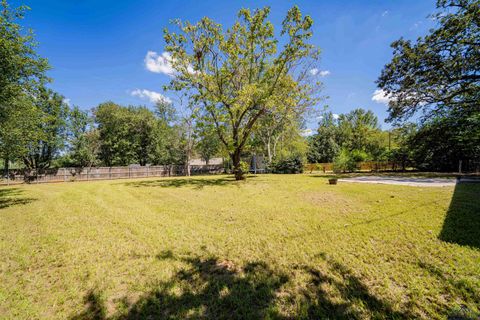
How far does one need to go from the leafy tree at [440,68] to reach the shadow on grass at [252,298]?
17.3 m

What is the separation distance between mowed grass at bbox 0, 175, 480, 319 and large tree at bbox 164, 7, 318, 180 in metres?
7.63

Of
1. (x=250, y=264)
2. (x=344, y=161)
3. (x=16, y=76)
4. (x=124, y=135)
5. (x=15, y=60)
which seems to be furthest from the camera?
(x=124, y=135)

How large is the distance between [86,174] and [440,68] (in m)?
30.6

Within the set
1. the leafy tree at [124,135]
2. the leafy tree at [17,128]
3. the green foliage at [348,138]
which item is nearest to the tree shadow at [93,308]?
the leafy tree at [17,128]

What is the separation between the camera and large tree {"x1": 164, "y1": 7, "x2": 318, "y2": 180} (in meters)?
11.2

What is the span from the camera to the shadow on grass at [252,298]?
82.7 inches

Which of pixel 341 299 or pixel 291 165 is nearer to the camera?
pixel 341 299

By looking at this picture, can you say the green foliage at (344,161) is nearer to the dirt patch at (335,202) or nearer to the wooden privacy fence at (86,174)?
the dirt patch at (335,202)

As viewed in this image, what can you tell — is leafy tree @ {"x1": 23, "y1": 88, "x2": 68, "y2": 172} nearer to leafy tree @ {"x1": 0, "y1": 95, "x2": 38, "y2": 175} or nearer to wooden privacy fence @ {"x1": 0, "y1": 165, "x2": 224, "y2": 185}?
wooden privacy fence @ {"x1": 0, "y1": 165, "x2": 224, "y2": 185}

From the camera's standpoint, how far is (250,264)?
308 cm

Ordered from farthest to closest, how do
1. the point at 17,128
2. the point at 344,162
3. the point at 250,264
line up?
the point at 344,162 → the point at 17,128 → the point at 250,264

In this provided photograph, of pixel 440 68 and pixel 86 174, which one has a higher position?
pixel 440 68

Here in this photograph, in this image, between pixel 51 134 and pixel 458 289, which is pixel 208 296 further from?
pixel 51 134

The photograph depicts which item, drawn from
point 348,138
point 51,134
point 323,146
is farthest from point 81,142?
point 348,138
